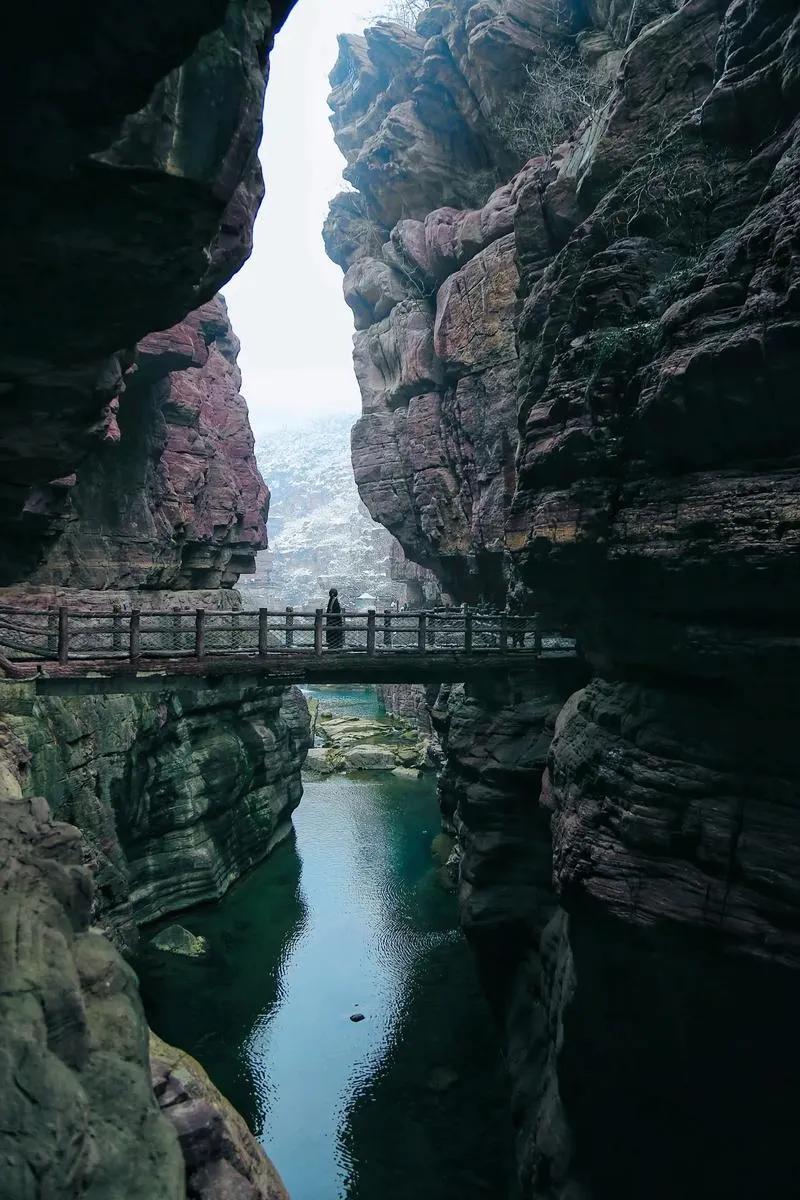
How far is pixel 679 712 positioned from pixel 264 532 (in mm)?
29050

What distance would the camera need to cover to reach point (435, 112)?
96.0ft

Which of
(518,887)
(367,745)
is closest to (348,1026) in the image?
(518,887)

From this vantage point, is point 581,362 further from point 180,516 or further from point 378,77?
point 378,77

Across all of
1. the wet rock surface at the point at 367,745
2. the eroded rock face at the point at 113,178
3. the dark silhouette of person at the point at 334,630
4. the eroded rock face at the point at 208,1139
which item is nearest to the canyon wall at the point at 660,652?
the dark silhouette of person at the point at 334,630

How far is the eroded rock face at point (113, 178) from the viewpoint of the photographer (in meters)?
4.41

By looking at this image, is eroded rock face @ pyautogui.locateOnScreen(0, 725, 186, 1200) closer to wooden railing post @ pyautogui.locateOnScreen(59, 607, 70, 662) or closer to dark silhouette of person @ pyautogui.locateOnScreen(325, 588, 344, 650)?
wooden railing post @ pyautogui.locateOnScreen(59, 607, 70, 662)

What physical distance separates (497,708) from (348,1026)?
27.7 feet

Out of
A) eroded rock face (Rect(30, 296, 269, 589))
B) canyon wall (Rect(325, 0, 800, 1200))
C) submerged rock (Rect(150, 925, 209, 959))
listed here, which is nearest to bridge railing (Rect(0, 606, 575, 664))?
canyon wall (Rect(325, 0, 800, 1200))

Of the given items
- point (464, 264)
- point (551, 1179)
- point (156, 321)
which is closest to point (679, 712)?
point (551, 1179)

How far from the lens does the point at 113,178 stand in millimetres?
5605

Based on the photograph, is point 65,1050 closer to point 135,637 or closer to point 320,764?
point 135,637

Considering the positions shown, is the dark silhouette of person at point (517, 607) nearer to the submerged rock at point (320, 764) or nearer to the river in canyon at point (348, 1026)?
the river in canyon at point (348, 1026)

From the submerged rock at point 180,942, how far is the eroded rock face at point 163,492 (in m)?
10.7

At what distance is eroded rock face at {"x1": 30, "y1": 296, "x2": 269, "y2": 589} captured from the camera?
23.7 m
